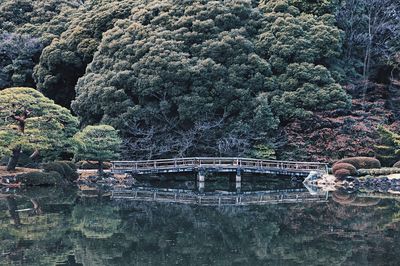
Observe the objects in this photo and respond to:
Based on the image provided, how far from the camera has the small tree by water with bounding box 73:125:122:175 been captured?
32125 millimetres

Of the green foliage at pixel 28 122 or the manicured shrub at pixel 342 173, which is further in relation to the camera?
Answer: the manicured shrub at pixel 342 173

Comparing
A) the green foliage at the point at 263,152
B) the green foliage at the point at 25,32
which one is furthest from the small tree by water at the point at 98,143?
the green foliage at the point at 25,32

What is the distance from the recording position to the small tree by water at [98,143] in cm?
3212

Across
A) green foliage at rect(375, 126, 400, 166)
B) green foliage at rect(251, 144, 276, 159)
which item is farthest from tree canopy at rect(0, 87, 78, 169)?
green foliage at rect(375, 126, 400, 166)

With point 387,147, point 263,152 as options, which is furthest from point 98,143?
point 387,147

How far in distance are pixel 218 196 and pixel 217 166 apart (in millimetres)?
4050

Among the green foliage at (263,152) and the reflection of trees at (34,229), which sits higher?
the green foliage at (263,152)

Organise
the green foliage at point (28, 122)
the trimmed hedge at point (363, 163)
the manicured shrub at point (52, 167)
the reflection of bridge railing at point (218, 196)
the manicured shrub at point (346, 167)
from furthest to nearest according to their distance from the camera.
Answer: the trimmed hedge at point (363, 163) → the manicured shrub at point (346, 167) → the manicured shrub at point (52, 167) → the green foliage at point (28, 122) → the reflection of bridge railing at point (218, 196)

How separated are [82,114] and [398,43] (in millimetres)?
21040

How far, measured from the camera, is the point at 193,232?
19.2 meters

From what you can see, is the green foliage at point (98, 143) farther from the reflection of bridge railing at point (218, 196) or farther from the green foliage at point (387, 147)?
the green foliage at point (387, 147)

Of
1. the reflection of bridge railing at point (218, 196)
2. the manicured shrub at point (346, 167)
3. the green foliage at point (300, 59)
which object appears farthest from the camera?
the green foliage at point (300, 59)

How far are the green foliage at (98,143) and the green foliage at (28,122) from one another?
4.04ft

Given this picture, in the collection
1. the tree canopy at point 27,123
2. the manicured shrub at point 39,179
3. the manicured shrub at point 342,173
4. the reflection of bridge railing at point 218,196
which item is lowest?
the reflection of bridge railing at point 218,196
